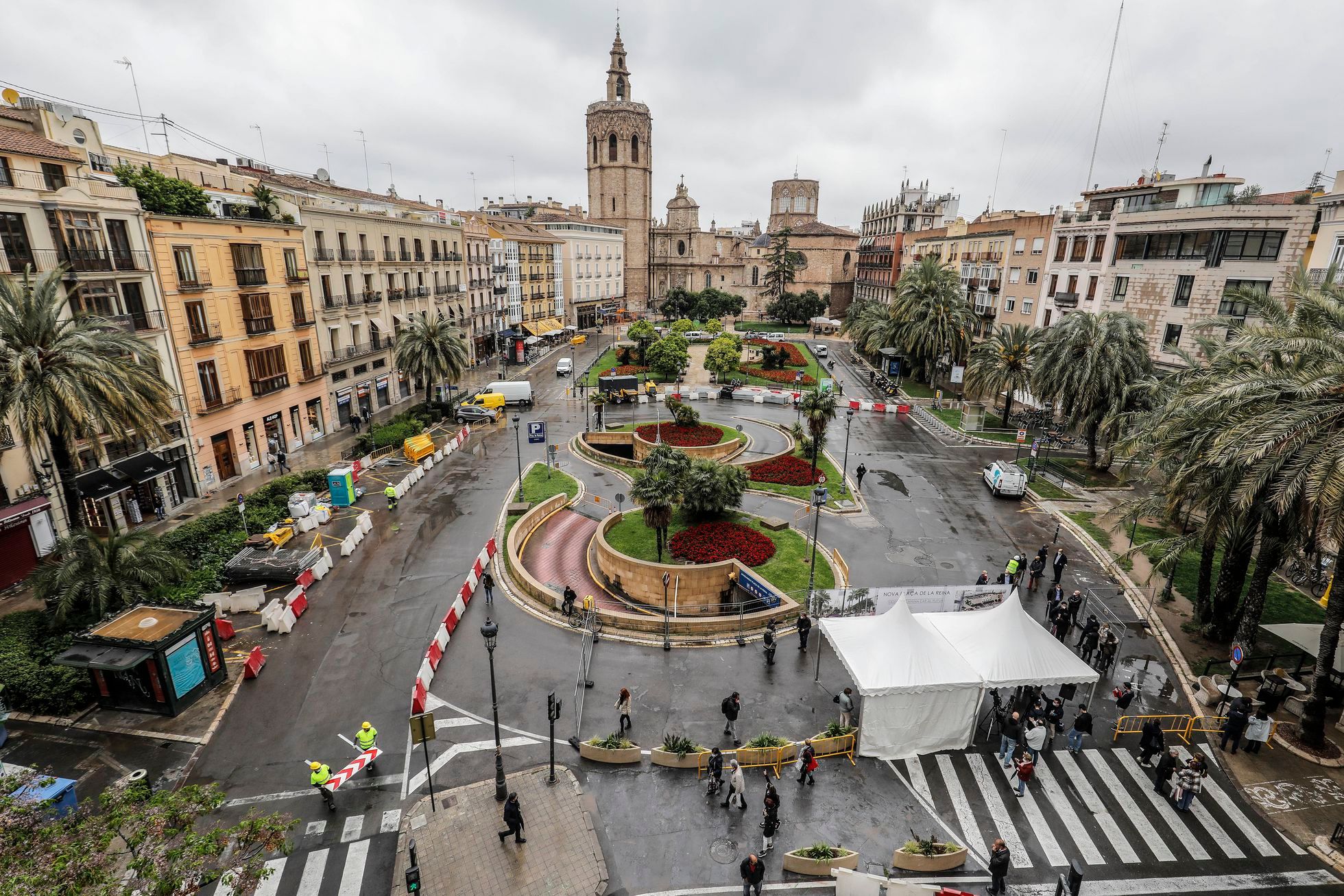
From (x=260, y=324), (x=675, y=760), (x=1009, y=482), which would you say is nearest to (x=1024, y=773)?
(x=675, y=760)

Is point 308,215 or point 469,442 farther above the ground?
point 308,215

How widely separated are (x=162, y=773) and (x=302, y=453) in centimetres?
2678

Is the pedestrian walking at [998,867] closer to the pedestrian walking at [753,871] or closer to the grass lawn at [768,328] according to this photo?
the pedestrian walking at [753,871]

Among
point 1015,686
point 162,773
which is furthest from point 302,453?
point 1015,686

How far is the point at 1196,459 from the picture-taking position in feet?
51.7

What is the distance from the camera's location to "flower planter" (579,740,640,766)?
14438 millimetres

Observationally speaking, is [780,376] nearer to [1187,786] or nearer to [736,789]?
[1187,786]

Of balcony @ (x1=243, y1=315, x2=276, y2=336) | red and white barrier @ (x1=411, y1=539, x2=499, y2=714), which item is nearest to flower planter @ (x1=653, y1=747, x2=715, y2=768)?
red and white barrier @ (x1=411, y1=539, x2=499, y2=714)

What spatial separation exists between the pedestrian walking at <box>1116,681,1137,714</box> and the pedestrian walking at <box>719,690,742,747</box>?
9976mm

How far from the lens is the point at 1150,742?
1474 centimetres

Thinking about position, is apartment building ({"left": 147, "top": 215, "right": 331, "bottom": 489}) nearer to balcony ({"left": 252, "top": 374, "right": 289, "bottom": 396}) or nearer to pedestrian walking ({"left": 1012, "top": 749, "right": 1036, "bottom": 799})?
balcony ({"left": 252, "top": 374, "right": 289, "bottom": 396})

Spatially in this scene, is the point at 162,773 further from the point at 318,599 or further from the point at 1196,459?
the point at 1196,459

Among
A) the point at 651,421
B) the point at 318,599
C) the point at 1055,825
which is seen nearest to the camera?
the point at 1055,825

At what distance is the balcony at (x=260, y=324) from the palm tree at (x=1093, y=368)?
4238 cm
